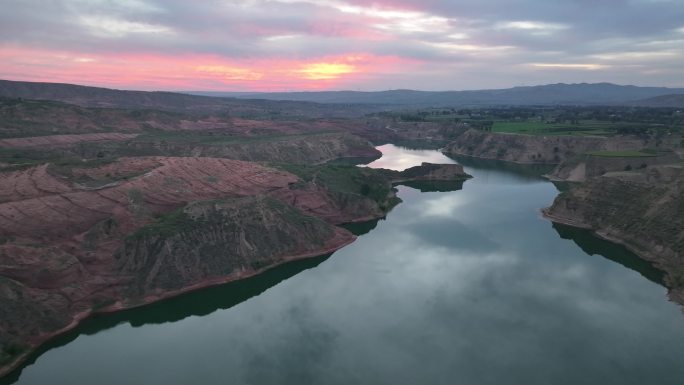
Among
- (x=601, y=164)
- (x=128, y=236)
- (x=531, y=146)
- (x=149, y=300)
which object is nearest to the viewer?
(x=149, y=300)

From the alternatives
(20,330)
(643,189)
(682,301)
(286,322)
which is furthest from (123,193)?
(643,189)

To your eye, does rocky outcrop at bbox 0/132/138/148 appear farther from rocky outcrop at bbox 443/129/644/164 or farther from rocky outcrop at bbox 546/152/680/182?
rocky outcrop at bbox 546/152/680/182

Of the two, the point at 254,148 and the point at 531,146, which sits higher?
the point at 531,146

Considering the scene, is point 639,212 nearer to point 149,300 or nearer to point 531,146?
point 149,300

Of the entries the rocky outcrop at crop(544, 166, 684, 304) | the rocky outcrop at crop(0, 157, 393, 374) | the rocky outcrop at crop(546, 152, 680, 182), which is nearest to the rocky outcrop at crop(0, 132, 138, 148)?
the rocky outcrop at crop(0, 157, 393, 374)

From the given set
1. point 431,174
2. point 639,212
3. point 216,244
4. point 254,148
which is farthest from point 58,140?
point 639,212

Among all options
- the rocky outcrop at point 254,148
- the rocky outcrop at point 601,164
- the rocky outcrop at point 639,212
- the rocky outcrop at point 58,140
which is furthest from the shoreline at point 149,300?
the rocky outcrop at point 601,164

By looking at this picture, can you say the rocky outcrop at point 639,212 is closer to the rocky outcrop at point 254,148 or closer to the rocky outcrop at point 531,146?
the rocky outcrop at point 531,146
